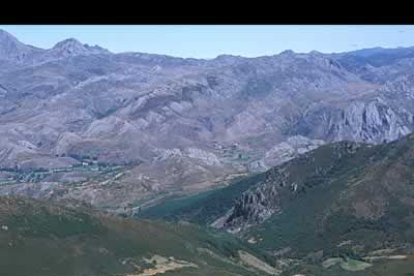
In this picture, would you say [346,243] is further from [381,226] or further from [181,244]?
[181,244]
